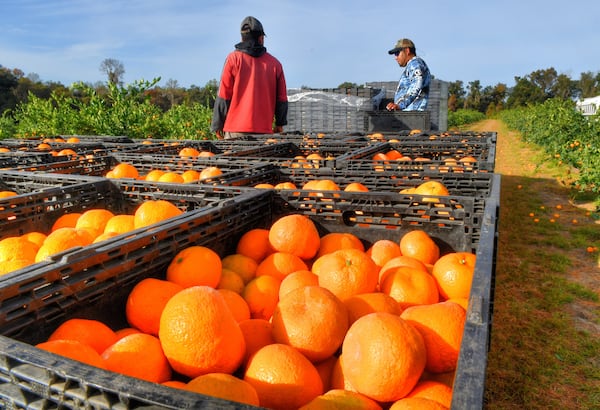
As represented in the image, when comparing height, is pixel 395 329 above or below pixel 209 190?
below

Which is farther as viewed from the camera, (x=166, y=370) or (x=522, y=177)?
(x=522, y=177)

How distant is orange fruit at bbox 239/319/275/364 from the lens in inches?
48.2

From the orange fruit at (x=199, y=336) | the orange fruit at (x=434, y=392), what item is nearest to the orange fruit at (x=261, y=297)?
the orange fruit at (x=199, y=336)

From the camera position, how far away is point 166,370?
113cm

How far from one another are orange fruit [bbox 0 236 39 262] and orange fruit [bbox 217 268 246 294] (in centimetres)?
77

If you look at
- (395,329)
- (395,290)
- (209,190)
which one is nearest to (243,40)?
(209,190)

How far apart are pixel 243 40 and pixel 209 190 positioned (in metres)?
3.55

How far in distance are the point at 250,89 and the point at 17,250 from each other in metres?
4.01

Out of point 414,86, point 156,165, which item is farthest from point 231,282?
point 414,86

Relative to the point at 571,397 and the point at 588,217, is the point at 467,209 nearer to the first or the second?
the point at 571,397

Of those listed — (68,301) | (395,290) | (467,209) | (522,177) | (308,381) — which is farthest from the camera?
(522,177)

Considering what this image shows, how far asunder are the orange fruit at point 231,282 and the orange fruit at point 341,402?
746 millimetres

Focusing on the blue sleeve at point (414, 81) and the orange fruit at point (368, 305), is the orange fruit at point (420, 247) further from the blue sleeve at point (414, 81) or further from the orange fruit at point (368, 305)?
the blue sleeve at point (414, 81)

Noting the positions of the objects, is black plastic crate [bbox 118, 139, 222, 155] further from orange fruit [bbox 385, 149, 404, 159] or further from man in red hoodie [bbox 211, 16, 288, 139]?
orange fruit [bbox 385, 149, 404, 159]
